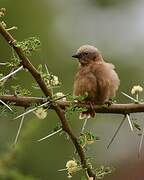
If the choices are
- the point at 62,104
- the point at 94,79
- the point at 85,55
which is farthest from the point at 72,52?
the point at 62,104

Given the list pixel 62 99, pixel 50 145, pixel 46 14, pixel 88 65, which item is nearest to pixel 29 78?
pixel 50 145

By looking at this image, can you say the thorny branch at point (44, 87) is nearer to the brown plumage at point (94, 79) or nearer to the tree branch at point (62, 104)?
the tree branch at point (62, 104)

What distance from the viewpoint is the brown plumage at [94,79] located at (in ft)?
16.9

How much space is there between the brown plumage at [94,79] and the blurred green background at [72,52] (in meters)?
3.05

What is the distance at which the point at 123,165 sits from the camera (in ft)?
43.4

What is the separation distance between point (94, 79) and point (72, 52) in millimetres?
9990

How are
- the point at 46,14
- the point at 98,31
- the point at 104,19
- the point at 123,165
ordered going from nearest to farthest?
the point at 123,165 < the point at 46,14 < the point at 98,31 < the point at 104,19

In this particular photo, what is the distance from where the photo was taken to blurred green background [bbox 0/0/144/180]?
12.0 meters

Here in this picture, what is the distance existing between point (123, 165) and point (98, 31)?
199 inches

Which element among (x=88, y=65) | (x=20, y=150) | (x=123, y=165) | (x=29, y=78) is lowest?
(x=123, y=165)

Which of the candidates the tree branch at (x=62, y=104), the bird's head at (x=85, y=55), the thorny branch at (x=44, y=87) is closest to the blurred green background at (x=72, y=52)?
the bird's head at (x=85, y=55)

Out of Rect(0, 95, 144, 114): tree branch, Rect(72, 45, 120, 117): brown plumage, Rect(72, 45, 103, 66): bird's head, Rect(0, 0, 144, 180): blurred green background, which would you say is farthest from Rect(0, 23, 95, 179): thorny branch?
Rect(0, 0, 144, 180): blurred green background

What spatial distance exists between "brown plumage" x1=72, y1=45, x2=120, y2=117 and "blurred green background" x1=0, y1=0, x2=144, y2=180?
3045 millimetres

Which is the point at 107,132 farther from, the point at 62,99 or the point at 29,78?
the point at 62,99
